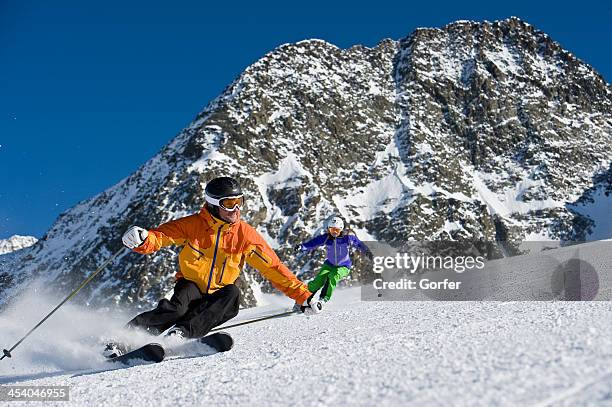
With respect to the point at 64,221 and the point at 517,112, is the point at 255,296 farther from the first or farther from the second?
the point at 517,112

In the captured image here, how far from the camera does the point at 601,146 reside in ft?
451

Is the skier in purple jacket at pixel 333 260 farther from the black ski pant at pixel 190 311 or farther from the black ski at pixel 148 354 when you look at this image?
the black ski at pixel 148 354

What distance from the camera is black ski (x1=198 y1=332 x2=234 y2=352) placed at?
15.9 ft

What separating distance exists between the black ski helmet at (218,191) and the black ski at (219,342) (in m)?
1.16

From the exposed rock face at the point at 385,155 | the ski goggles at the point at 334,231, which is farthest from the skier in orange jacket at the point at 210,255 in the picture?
the exposed rock face at the point at 385,155

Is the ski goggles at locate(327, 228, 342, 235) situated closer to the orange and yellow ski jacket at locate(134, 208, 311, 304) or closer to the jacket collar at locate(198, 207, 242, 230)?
the orange and yellow ski jacket at locate(134, 208, 311, 304)

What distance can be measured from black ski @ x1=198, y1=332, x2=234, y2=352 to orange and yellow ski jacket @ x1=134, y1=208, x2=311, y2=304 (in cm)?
59

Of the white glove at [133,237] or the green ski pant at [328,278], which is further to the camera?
the green ski pant at [328,278]

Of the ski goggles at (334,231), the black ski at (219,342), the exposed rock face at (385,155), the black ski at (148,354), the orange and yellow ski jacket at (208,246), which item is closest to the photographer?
the black ski at (148,354)

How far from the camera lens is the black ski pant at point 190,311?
496 cm

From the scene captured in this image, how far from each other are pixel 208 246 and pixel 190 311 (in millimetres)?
634

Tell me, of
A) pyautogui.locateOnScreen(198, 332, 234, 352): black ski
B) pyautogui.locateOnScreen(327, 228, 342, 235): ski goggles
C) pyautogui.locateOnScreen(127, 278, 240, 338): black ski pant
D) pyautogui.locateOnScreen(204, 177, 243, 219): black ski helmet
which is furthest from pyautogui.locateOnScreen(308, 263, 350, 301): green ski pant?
pyautogui.locateOnScreen(198, 332, 234, 352): black ski

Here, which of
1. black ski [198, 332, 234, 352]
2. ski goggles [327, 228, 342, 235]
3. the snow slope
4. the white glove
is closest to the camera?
the snow slope

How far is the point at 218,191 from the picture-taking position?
539cm
